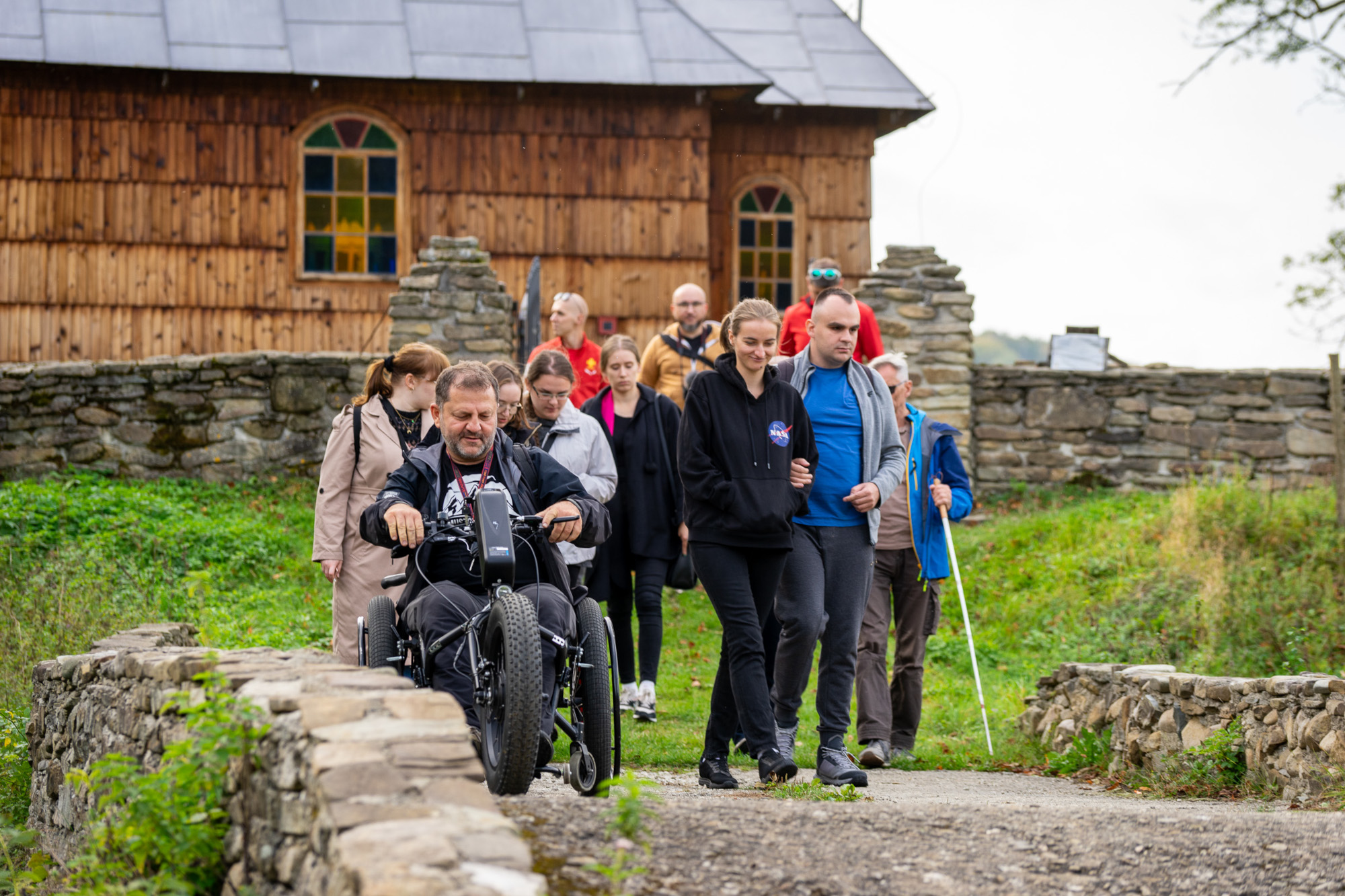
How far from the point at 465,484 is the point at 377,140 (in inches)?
468

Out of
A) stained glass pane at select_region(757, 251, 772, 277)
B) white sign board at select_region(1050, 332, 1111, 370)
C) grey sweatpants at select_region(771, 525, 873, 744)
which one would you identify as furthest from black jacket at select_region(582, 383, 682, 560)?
stained glass pane at select_region(757, 251, 772, 277)

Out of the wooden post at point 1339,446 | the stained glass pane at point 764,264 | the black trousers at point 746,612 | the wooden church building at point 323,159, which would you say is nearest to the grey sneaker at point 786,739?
the black trousers at point 746,612

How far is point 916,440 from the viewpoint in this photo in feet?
24.6

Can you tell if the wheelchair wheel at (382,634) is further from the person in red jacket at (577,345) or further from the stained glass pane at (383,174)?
the stained glass pane at (383,174)

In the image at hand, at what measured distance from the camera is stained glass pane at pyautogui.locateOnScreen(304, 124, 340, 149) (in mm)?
15977

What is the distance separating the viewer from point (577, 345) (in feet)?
29.9

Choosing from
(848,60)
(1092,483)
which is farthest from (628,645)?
(848,60)

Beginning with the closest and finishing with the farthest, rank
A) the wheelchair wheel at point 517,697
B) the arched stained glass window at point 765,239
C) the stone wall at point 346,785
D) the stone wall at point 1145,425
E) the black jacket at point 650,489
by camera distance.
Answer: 1. the stone wall at point 346,785
2. the wheelchair wheel at point 517,697
3. the black jacket at point 650,489
4. the stone wall at point 1145,425
5. the arched stained glass window at point 765,239

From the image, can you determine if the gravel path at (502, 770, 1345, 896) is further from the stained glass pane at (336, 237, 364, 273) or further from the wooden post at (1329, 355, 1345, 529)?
the stained glass pane at (336, 237, 364, 273)

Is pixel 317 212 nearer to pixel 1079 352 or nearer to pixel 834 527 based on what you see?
pixel 1079 352

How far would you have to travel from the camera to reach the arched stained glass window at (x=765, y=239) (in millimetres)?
17438

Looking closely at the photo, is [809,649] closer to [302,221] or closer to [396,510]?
[396,510]

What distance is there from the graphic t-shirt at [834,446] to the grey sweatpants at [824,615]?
2.2 inches

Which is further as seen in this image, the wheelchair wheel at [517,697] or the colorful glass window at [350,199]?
the colorful glass window at [350,199]
